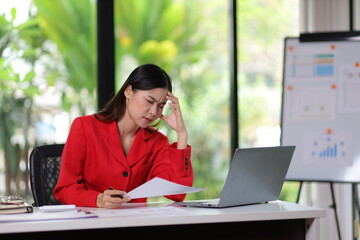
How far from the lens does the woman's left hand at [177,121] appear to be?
255 cm

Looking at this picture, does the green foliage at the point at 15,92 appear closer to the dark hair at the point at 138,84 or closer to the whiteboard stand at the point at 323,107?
the dark hair at the point at 138,84

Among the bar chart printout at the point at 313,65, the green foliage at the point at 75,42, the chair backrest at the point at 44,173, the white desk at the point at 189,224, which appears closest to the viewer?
the white desk at the point at 189,224

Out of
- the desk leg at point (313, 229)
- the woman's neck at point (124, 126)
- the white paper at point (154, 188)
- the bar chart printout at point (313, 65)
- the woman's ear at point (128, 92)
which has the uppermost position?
the bar chart printout at point (313, 65)

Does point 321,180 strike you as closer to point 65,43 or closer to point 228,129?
point 228,129

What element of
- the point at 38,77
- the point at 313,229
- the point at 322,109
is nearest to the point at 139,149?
the point at 313,229

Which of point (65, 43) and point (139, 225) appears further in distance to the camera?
point (65, 43)

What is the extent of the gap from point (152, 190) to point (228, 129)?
2.56m

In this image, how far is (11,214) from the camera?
2023mm

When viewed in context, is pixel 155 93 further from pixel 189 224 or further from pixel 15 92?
pixel 15 92

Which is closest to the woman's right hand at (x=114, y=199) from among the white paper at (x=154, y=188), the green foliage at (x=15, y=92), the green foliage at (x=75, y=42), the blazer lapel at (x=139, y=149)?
the white paper at (x=154, y=188)

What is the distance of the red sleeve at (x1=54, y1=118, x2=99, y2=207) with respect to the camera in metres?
2.31

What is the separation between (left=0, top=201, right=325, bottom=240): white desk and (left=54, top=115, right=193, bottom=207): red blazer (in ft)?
0.87

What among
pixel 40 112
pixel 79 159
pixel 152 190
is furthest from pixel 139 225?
pixel 40 112

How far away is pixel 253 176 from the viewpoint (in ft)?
7.15
